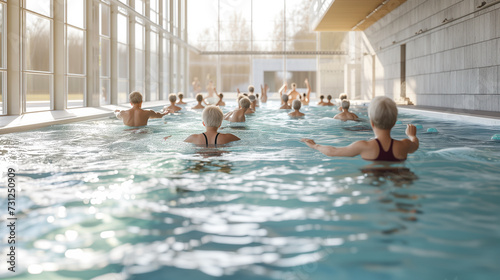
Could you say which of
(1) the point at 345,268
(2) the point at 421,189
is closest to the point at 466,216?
(2) the point at 421,189

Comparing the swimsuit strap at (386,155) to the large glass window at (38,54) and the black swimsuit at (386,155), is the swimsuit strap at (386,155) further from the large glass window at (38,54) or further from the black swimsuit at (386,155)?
the large glass window at (38,54)

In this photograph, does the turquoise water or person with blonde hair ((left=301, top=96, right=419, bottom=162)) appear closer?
the turquoise water

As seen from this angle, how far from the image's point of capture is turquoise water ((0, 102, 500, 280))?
252 cm

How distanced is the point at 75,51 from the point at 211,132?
11.7 metres

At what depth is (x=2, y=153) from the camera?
6.29 meters

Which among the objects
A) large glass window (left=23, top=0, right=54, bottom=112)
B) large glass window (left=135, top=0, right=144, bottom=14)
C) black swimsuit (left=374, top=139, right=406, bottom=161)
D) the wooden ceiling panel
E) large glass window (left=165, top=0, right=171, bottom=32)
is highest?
large glass window (left=165, top=0, right=171, bottom=32)

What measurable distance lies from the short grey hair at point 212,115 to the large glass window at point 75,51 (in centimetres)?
1070

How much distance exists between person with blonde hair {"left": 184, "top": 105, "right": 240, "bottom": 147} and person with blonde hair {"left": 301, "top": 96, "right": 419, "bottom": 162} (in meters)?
1.55

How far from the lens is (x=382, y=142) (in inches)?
187

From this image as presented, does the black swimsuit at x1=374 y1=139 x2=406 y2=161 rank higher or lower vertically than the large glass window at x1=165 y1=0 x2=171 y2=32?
lower

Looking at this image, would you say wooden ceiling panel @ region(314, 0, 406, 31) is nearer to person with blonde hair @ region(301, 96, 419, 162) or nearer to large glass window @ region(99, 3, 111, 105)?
large glass window @ region(99, 3, 111, 105)

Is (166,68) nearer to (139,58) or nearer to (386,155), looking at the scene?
(139,58)

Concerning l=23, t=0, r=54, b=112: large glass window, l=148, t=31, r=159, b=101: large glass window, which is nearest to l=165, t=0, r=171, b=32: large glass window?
l=148, t=31, r=159, b=101: large glass window

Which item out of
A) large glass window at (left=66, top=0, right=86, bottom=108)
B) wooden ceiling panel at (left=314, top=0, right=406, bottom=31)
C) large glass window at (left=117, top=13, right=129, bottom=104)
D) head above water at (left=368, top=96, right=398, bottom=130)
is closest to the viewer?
head above water at (left=368, top=96, right=398, bottom=130)
